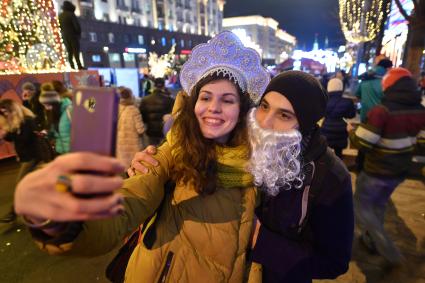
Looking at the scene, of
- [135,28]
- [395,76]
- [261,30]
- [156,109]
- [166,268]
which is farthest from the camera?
→ [261,30]

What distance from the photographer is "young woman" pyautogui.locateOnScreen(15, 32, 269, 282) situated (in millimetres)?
1330

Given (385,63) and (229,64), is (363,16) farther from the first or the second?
(229,64)

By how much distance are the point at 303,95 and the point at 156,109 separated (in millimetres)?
4262

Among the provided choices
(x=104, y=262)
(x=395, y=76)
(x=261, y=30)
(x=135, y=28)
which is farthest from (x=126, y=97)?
(x=261, y=30)

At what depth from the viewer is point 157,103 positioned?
5445mm

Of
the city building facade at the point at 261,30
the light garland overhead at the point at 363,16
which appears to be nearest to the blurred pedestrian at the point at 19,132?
the light garland overhead at the point at 363,16

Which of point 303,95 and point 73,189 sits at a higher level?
point 303,95

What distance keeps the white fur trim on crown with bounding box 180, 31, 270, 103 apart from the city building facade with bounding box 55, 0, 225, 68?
30015 millimetres

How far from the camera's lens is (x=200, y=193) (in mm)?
1521

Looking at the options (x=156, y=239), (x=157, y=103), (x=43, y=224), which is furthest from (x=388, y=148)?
(x=157, y=103)

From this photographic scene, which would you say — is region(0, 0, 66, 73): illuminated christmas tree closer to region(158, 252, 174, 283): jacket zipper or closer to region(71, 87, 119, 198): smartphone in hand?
region(158, 252, 174, 283): jacket zipper

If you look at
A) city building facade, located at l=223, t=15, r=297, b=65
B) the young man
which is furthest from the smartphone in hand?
city building facade, located at l=223, t=15, r=297, b=65

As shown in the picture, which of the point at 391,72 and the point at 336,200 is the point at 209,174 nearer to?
the point at 336,200

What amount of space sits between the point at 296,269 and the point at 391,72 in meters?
2.75
